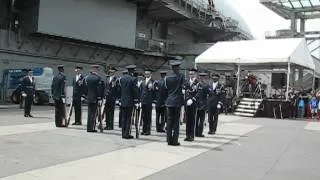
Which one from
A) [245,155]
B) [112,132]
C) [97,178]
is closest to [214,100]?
[112,132]

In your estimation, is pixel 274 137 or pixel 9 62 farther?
pixel 9 62

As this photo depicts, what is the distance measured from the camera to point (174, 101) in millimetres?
12352

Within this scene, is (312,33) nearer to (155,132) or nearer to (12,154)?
(155,132)

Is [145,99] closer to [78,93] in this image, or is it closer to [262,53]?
[78,93]

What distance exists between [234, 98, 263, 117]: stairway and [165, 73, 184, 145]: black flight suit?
1715 cm

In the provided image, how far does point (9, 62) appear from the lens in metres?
33.3

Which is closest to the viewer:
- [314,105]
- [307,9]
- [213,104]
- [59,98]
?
[59,98]

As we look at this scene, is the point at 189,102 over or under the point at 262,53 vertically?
under

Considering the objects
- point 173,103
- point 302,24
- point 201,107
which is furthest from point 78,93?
point 302,24

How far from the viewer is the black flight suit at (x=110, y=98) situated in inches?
613

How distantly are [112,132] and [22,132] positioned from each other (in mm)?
2576

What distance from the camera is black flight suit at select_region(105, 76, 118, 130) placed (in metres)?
15.6

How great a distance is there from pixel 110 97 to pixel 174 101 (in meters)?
3.81

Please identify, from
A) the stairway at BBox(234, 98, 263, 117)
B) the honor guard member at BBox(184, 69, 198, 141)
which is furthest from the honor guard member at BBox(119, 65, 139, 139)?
the stairway at BBox(234, 98, 263, 117)
